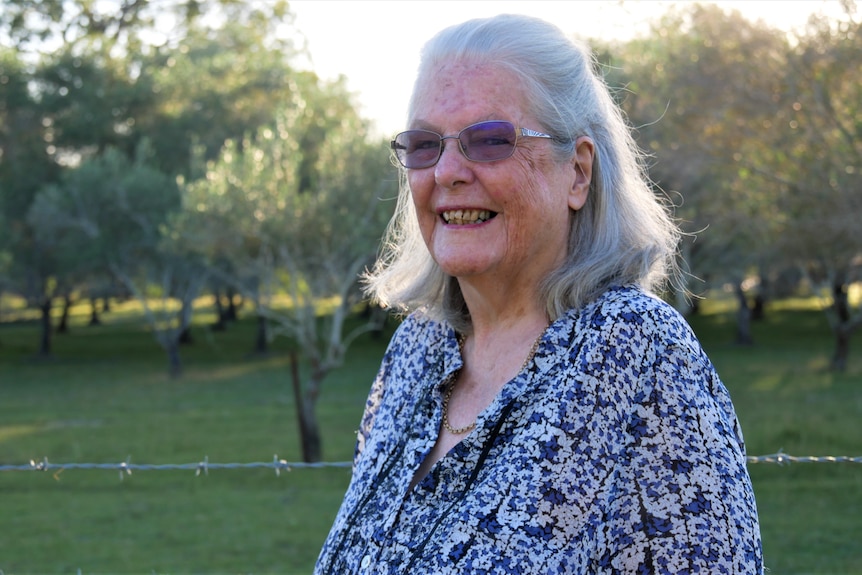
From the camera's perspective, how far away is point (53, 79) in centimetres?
3438

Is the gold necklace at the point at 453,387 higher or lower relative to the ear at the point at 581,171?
lower

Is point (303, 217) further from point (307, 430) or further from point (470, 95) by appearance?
point (470, 95)

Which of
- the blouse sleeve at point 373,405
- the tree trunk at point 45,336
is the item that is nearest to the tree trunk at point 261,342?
the tree trunk at point 45,336

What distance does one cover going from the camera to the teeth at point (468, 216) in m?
2.03

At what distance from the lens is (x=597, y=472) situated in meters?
1.66

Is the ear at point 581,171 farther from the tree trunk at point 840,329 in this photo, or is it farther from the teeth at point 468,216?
the tree trunk at point 840,329

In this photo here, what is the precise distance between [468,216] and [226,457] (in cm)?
1640

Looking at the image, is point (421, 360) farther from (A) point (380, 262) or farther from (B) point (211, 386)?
(B) point (211, 386)

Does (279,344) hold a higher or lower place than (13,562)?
lower

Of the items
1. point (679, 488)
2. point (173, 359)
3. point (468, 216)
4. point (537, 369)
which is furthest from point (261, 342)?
point (679, 488)

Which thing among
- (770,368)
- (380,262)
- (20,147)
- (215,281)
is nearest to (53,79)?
(20,147)

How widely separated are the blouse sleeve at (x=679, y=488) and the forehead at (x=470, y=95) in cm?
62

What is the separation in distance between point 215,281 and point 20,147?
26.2 ft

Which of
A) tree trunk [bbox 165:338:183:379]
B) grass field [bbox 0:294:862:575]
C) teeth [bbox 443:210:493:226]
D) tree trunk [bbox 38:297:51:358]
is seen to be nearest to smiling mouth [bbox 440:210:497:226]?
teeth [bbox 443:210:493:226]
